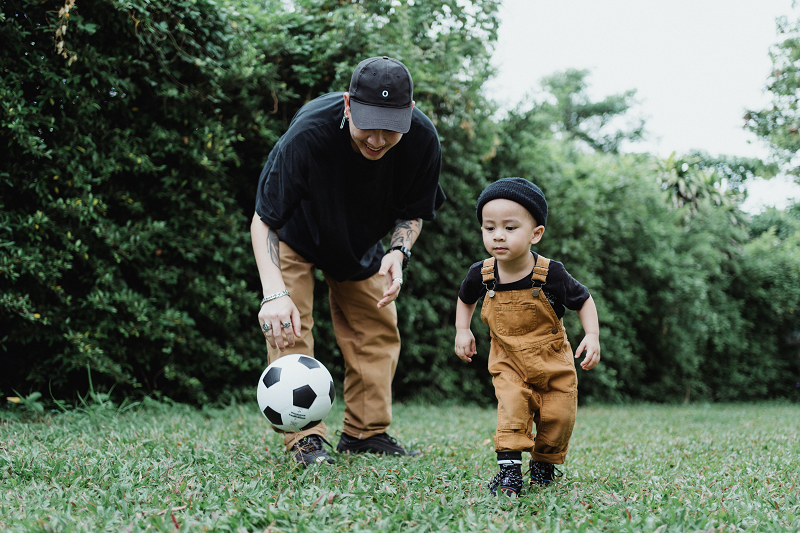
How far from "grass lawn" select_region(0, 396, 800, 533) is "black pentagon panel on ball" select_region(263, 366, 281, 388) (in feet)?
1.20

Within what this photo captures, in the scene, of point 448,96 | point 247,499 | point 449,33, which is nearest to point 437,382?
point 448,96

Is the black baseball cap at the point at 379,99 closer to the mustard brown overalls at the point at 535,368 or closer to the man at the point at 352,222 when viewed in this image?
the man at the point at 352,222

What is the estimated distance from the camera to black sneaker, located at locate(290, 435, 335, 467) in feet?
8.83

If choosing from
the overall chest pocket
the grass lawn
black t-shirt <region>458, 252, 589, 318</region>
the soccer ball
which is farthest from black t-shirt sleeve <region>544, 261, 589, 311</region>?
the soccer ball

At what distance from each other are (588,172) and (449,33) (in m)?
3.63

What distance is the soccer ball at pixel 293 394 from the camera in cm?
252

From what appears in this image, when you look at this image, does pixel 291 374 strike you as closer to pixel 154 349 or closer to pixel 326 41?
pixel 154 349

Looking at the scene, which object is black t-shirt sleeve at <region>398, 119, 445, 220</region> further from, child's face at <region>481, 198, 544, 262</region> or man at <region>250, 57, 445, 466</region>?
child's face at <region>481, 198, 544, 262</region>

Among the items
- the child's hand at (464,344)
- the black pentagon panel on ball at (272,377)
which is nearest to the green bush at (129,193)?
the black pentagon panel on ball at (272,377)

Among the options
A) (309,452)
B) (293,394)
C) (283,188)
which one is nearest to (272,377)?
(293,394)

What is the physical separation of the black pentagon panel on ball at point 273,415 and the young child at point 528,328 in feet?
3.01

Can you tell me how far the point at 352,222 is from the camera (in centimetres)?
300

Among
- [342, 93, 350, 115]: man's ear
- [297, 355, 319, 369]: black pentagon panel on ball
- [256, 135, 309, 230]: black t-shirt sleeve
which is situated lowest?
Answer: [297, 355, 319, 369]: black pentagon panel on ball

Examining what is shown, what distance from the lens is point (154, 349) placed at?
4516 millimetres
